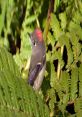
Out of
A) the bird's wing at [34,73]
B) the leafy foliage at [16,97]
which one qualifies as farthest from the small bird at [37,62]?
the leafy foliage at [16,97]

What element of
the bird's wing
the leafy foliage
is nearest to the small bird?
the bird's wing

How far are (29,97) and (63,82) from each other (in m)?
0.25

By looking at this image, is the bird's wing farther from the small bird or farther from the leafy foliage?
the leafy foliage

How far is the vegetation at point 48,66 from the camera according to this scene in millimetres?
1377

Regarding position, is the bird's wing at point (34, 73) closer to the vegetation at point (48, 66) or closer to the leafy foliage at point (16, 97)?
the vegetation at point (48, 66)

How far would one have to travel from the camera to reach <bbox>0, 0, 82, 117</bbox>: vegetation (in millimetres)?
1377

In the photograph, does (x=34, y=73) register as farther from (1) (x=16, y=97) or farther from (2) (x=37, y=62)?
(1) (x=16, y=97)

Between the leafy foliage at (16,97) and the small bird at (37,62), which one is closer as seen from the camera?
the leafy foliage at (16,97)

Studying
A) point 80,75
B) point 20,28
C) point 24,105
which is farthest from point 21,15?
point 24,105

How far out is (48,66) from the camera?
1.85 meters

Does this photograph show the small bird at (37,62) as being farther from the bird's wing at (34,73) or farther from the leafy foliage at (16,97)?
the leafy foliage at (16,97)

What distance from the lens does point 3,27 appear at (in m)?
2.82

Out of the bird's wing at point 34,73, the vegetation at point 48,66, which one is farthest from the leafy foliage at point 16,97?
the bird's wing at point 34,73

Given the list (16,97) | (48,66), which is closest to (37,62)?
(48,66)
